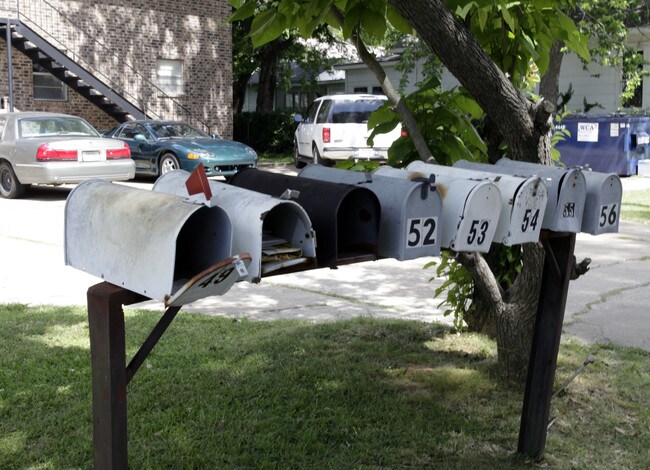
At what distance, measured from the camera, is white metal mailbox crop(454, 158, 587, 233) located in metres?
3.99

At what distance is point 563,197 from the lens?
13.1 ft

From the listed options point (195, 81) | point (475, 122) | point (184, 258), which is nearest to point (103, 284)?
point (184, 258)

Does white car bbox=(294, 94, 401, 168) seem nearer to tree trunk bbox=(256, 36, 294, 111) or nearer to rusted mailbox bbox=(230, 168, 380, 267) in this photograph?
tree trunk bbox=(256, 36, 294, 111)

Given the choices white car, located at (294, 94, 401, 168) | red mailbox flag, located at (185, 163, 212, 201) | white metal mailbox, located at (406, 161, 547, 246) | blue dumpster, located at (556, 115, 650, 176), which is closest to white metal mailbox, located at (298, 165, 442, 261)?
white metal mailbox, located at (406, 161, 547, 246)

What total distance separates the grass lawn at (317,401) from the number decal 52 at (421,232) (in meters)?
1.40

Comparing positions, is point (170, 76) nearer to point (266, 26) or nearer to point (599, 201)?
point (266, 26)

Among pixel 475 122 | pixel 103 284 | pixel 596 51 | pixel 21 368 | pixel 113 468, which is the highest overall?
pixel 596 51

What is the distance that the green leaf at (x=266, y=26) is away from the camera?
4.50 metres

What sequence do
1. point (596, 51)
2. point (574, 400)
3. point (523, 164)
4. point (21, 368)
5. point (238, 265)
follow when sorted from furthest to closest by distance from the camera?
point (596, 51)
point (21, 368)
point (574, 400)
point (523, 164)
point (238, 265)

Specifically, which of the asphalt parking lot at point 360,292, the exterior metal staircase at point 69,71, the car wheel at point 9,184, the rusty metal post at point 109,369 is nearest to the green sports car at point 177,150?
the car wheel at point 9,184

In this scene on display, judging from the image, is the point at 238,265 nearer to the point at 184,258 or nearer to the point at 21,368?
the point at 184,258

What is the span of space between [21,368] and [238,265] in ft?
11.4

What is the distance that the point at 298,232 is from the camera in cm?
328

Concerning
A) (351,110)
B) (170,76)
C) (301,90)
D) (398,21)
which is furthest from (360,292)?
(301,90)
